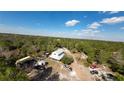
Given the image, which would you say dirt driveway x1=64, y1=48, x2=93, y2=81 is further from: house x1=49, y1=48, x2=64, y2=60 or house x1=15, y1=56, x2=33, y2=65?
house x1=15, y1=56, x2=33, y2=65

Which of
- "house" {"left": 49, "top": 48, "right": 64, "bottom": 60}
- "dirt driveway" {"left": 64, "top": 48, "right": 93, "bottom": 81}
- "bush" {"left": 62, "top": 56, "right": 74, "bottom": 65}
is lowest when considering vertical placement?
"dirt driveway" {"left": 64, "top": 48, "right": 93, "bottom": 81}

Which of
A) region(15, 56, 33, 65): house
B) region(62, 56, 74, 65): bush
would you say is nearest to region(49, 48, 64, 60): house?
region(62, 56, 74, 65): bush

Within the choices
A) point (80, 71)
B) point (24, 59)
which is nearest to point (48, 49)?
point (24, 59)

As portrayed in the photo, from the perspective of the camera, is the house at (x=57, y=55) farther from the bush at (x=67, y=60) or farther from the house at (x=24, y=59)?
the house at (x=24, y=59)

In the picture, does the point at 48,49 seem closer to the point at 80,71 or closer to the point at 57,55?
the point at 57,55

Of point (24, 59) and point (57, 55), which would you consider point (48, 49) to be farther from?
point (24, 59)

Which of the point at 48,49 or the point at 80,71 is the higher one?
the point at 48,49

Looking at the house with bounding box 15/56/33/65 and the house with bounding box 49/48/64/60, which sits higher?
the house with bounding box 49/48/64/60
